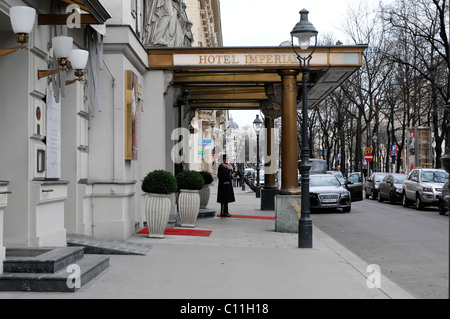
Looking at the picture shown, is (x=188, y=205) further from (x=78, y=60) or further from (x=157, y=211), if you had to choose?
(x=78, y=60)

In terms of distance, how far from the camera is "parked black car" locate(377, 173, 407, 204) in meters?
29.8

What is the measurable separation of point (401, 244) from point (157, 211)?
525cm

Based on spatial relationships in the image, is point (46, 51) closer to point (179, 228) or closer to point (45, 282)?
point (45, 282)

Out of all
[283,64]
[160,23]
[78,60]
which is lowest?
[78,60]

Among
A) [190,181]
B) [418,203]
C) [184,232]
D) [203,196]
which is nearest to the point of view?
[184,232]

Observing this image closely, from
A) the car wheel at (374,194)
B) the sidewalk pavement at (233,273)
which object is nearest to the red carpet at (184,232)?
the sidewalk pavement at (233,273)

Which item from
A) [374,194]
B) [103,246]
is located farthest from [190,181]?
[374,194]

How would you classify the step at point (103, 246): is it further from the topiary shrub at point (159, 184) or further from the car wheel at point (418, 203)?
the car wheel at point (418, 203)

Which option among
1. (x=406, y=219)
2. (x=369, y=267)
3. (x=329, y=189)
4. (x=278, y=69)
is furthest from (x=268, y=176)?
(x=369, y=267)

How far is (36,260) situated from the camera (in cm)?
762

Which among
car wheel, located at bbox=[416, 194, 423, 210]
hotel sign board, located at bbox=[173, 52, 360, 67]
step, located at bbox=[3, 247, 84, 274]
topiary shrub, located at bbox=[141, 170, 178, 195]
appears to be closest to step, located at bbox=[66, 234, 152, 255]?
topiary shrub, located at bbox=[141, 170, 178, 195]

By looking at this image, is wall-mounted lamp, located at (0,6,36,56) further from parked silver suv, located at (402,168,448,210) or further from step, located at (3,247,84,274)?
parked silver suv, located at (402,168,448,210)

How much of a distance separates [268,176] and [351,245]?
11741 millimetres

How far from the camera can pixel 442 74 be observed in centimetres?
3666
